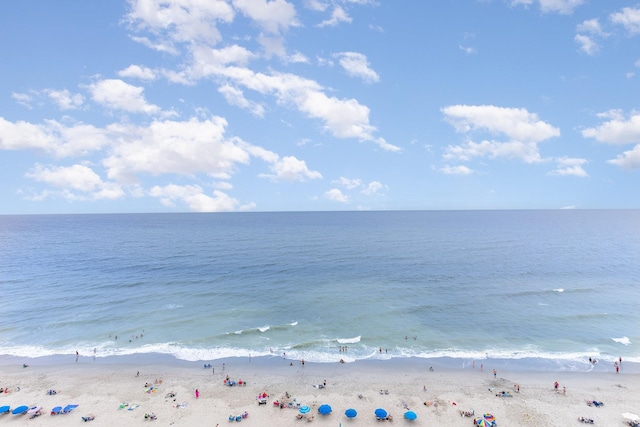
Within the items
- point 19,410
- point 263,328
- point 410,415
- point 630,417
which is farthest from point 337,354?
point 19,410

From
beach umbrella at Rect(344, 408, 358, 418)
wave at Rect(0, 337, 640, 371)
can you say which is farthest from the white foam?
beach umbrella at Rect(344, 408, 358, 418)

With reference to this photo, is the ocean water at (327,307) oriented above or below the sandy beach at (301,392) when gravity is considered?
above

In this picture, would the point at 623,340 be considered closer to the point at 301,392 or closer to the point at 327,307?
the point at 327,307

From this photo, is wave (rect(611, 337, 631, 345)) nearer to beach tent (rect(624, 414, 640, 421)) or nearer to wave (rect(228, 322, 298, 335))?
beach tent (rect(624, 414, 640, 421))

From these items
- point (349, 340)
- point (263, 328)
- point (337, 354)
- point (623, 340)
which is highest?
point (623, 340)

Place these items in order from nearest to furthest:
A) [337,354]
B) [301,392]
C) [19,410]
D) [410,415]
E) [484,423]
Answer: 1. [484,423]
2. [410,415]
3. [19,410]
4. [301,392]
5. [337,354]

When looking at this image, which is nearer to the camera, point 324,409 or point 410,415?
point 410,415

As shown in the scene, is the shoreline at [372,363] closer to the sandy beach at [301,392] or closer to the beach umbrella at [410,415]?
the sandy beach at [301,392]

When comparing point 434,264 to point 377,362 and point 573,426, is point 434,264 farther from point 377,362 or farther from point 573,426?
point 573,426

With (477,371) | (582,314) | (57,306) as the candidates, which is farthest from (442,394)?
(57,306)

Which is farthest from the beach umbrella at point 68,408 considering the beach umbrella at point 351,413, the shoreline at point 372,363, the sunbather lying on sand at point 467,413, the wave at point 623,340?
the wave at point 623,340
